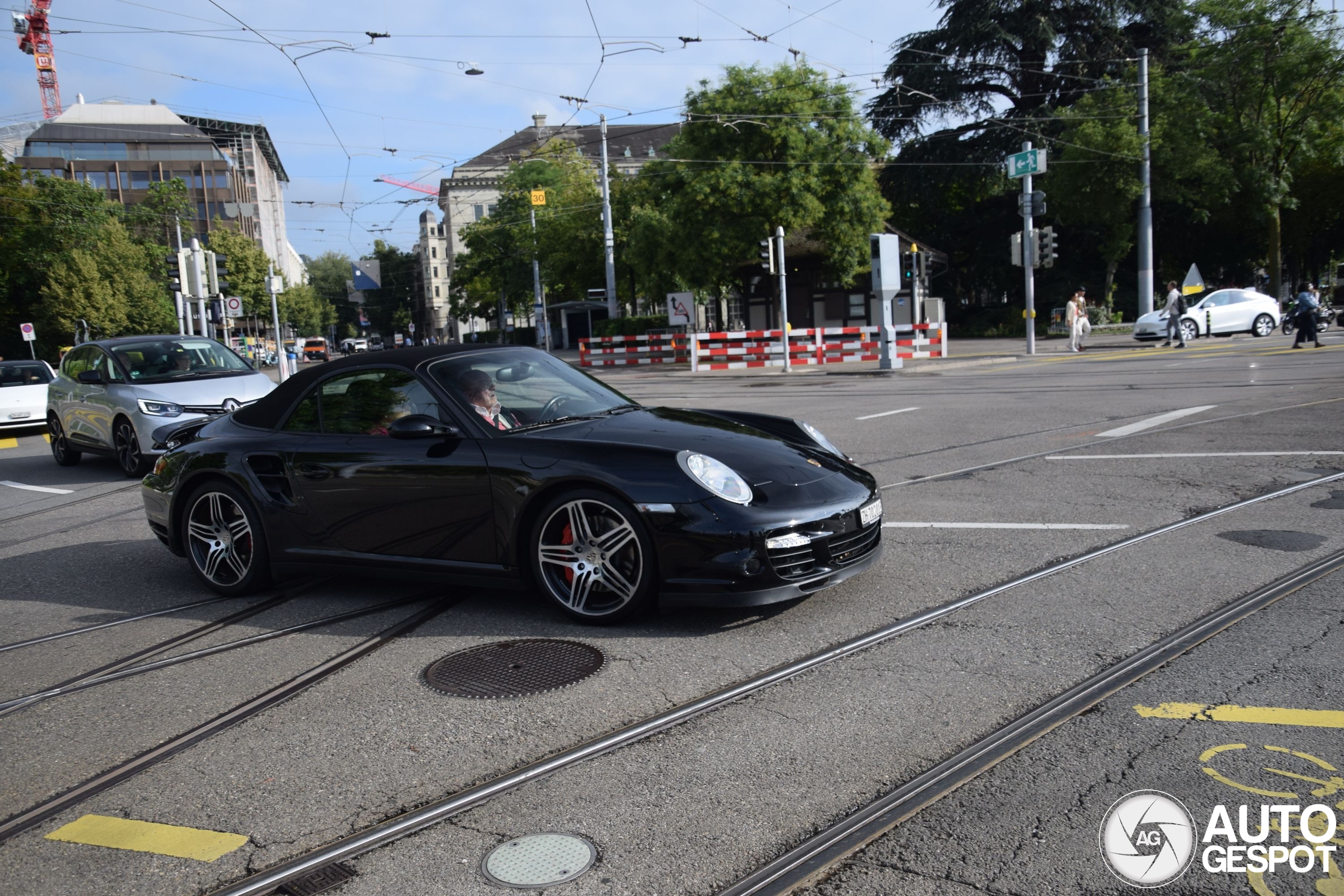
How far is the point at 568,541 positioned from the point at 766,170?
113ft

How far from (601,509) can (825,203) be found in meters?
35.8

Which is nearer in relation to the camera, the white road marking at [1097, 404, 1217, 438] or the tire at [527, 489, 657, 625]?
the tire at [527, 489, 657, 625]

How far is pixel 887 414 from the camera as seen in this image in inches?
567

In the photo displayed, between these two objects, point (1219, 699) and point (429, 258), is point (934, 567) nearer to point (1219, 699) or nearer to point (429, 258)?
point (1219, 699)

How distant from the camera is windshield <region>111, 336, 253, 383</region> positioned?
12.4 m

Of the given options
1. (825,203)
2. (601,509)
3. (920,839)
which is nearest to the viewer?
(920,839)

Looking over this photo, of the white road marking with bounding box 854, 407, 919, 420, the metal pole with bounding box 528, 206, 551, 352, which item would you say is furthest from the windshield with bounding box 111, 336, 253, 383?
the metal pole with bounding box 528, 206, 551, 352

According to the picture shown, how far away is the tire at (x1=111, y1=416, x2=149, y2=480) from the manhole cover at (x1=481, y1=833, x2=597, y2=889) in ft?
34.2

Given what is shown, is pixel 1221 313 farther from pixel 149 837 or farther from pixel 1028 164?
pixel 149 837

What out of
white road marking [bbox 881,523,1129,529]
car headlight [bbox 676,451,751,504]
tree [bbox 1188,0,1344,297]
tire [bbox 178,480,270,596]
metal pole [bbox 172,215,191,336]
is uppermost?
tree [bbox 1188,0,1344,297]

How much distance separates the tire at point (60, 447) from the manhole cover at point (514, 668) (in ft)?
36.1

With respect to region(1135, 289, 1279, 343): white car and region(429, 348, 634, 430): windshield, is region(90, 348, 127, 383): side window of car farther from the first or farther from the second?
region(1135, 289, 1279, 343): white car

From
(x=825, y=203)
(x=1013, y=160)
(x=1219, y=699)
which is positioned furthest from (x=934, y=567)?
(x=825, y=203)

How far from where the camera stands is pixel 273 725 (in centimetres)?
400
